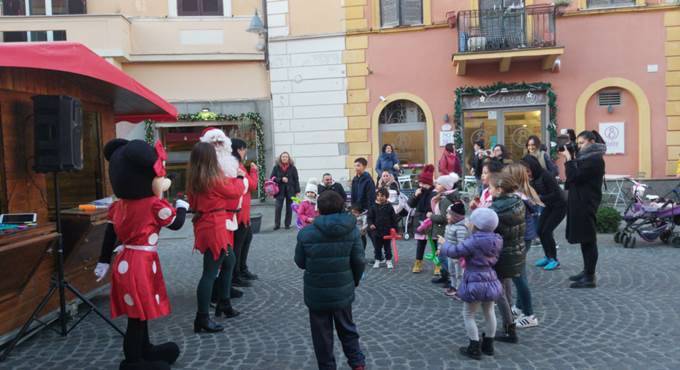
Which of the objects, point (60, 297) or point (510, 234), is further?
point (60, 297)

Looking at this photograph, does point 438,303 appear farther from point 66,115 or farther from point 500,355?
point 66,115

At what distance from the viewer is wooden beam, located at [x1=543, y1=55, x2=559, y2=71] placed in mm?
13727

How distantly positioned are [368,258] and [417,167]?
7.31 m

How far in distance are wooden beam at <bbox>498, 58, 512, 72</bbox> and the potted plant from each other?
1626 millimetres

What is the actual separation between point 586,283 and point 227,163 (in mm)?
4119

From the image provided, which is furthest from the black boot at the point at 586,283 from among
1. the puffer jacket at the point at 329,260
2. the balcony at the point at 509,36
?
the balcony at the point at 509,36

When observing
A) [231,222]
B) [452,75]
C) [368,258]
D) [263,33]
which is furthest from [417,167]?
[231,222]

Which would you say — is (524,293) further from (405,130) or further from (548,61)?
(405,130)

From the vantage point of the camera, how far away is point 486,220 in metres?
4.18

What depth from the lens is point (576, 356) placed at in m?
4.27

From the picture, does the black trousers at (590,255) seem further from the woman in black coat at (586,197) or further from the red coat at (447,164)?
the red coat at (447,164)

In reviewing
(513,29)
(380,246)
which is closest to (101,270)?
(380,246)

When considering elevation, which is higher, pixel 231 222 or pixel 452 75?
pixel 452 75

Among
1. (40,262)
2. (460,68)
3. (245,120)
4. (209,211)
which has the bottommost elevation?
(40,262)
